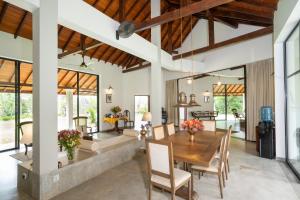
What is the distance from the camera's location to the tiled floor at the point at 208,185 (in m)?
2.82

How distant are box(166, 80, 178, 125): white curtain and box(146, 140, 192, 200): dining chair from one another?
24.8 feet

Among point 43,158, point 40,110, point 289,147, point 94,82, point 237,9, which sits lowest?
point 289,147

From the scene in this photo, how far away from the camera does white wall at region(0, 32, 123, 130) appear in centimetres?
564

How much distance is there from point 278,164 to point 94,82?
8339 mm

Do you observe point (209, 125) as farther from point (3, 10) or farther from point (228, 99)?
point (228, 99)

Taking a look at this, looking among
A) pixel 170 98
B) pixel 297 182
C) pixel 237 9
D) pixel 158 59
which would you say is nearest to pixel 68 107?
pixel 158 59

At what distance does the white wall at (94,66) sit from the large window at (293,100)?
784cm

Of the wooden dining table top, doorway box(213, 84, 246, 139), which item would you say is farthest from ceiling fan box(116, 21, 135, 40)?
doorway box(213, 84, 246, 139)

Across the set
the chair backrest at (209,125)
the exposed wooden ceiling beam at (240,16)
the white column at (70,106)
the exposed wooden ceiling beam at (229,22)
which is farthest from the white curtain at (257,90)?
the white column at (70,106)

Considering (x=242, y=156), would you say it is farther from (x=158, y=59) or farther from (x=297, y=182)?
(x=158, y=59)

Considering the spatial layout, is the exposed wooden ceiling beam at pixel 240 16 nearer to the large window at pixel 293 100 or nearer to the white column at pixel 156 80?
the large window at pixel 293 100

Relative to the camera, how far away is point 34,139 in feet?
8.85

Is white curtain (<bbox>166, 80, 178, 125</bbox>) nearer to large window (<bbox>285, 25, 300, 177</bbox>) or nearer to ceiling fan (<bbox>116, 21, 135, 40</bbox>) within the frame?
large window (<bbox>285, 25, 300, 177</bbox>)

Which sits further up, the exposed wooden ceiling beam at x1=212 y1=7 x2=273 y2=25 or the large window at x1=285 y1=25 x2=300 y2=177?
the exposed wooden ceiling beam at x1=212 y1=7 x2=273 y2=25
